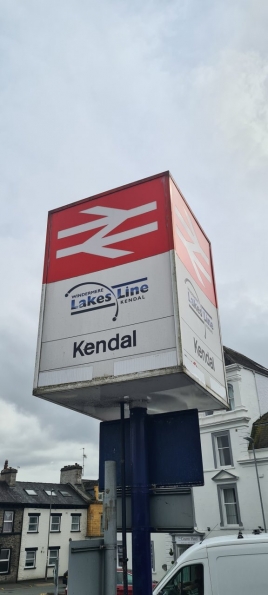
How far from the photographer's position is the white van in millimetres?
7031

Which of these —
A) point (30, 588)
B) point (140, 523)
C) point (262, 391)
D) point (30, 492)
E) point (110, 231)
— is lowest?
point (30, 588)

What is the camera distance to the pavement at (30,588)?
30156 mm

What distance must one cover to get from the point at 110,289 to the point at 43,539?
1522 inches

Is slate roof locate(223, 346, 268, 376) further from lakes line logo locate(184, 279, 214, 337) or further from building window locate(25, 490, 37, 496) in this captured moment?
lakes line logo locate(184, 279, 214, 337)

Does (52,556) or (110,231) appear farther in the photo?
(52,556)

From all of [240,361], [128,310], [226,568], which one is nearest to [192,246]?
[128,310]

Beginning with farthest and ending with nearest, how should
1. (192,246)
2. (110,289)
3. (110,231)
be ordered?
(192,246) → (110,231) → (110,289)

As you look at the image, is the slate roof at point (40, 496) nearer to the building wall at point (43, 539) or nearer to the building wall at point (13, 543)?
the building wall at point (43, 539)

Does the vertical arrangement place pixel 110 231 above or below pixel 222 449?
below

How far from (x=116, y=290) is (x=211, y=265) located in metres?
2.60

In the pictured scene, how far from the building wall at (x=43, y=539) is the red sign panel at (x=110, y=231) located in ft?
122

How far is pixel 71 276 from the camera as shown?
6.64m

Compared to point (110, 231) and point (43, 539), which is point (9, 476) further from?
point (110, 231)

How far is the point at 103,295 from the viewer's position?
6254mm
